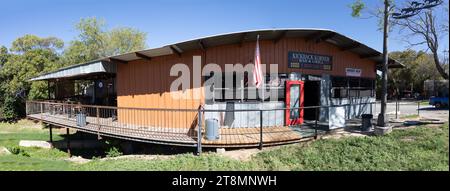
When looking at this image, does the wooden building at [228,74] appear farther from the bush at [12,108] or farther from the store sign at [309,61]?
the bush at [12,108]

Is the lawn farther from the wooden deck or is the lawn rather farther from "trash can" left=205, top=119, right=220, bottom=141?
"trash can" left=205, top=119, right=220, bottom=141

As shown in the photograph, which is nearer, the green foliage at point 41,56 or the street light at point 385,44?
the street light at point 385,44

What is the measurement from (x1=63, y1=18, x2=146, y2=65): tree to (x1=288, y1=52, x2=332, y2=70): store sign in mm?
28556

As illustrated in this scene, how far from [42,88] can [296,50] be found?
25.1 meters

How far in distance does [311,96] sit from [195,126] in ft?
19.4

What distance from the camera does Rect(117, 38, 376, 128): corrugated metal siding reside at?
9.79m

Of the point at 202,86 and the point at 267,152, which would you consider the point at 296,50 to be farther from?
the point at 267,152

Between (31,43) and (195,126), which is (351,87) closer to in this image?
(195,126)

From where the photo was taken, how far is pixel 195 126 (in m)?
9.66

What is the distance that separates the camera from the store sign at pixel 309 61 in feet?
35.6

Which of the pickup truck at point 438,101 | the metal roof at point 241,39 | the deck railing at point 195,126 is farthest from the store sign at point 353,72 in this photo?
the pickup truck at point 438,101

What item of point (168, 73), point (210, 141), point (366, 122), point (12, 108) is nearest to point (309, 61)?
point (366, 122)

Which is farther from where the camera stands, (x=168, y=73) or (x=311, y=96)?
(x=311, y=96)

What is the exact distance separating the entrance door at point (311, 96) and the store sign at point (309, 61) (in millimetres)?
854
